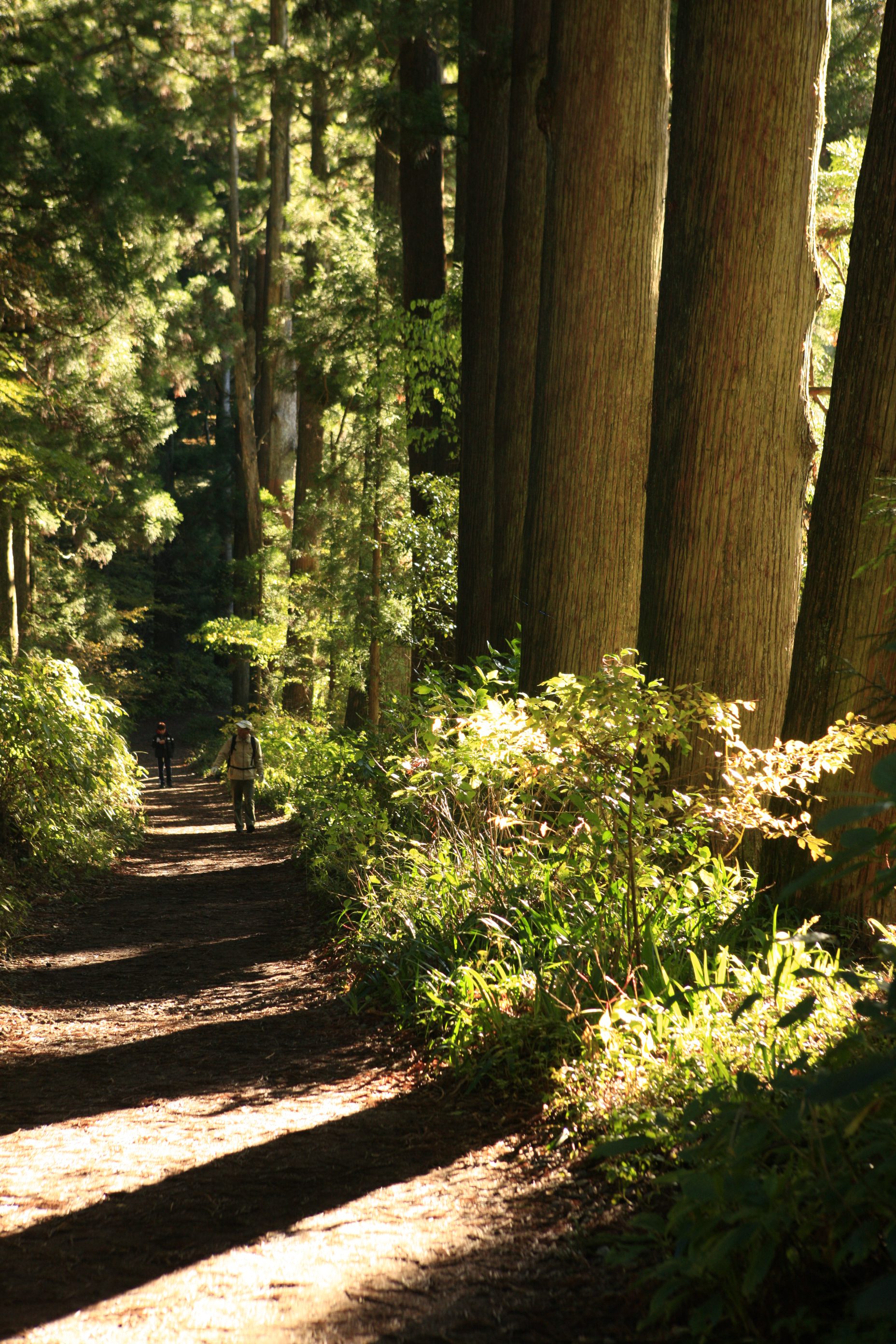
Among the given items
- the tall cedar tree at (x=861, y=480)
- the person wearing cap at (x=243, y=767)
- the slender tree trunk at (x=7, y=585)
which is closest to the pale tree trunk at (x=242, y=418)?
the slender tree trunk at (x=7, y=585)

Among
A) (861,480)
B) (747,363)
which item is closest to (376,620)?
(747,363)

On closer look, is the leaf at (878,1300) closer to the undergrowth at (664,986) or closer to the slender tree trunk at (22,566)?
the undergrowth at (664,986)

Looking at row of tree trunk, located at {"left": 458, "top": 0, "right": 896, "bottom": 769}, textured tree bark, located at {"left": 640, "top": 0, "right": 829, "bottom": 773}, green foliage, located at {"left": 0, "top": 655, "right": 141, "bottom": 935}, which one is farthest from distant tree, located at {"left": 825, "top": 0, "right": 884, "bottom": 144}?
green foliage, located at {"left": 0, "top": 655, "right": 141, "bottom": 935}

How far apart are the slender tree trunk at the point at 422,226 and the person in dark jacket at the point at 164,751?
12.9 m

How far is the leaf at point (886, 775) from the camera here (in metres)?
1.70

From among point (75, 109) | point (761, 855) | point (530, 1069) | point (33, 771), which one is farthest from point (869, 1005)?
point (75, 109)

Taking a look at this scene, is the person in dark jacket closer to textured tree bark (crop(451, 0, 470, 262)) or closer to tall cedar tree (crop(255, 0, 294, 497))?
tall cedar tree (crop(255, 0, 294, 497))

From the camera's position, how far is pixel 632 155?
271 inches

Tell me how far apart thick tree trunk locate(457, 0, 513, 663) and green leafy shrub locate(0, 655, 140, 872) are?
13.6ft

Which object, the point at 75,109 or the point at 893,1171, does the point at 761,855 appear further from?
the point at 75,109

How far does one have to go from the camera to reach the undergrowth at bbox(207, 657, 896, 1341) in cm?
218

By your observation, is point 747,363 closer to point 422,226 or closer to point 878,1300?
point 878,1300

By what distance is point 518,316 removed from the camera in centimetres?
911

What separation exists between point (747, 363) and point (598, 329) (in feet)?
5.68
